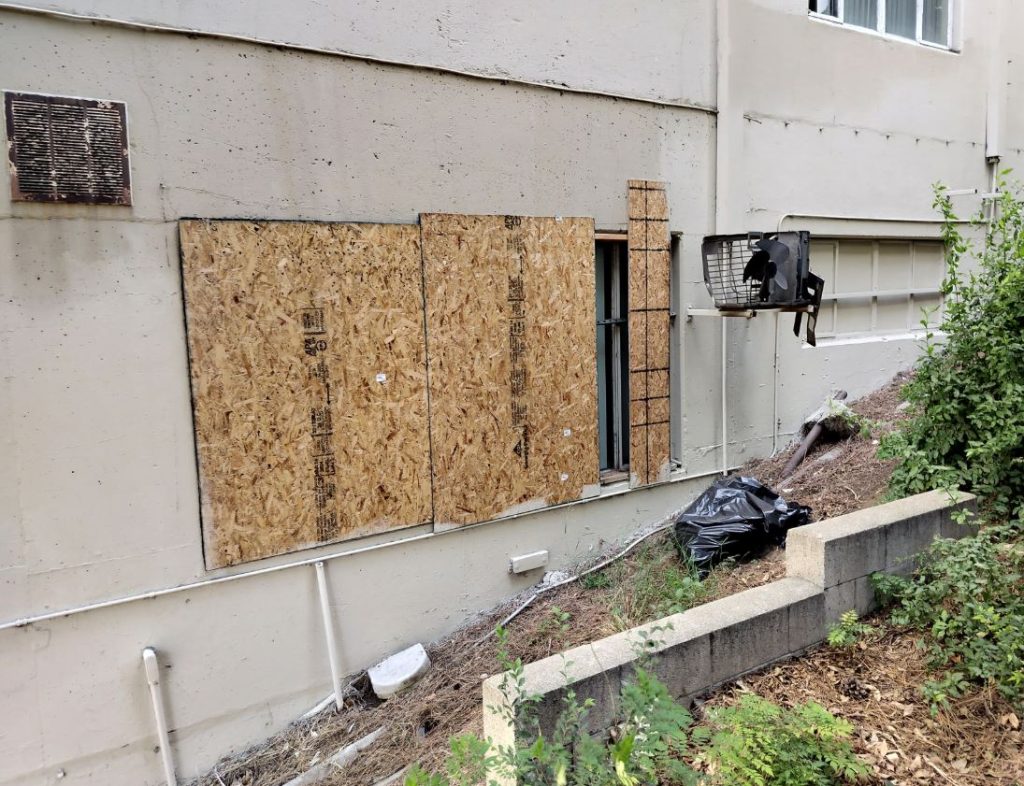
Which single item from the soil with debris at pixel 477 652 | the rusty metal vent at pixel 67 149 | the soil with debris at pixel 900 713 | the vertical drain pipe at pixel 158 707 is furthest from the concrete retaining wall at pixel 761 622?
the rusty metal vent at pixel 67 149

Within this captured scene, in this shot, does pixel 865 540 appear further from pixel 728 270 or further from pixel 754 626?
pixel 728 270

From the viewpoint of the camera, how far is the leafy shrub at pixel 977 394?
429 cm

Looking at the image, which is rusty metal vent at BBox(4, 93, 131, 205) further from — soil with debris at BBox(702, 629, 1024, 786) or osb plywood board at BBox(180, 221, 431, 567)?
Result: soil with debris at BBox(702, 629, 1024, 786)

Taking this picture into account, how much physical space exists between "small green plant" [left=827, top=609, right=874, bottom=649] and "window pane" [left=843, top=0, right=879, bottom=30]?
19.1 feet

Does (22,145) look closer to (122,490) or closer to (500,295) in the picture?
(122,490)

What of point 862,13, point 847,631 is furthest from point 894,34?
point 847,631

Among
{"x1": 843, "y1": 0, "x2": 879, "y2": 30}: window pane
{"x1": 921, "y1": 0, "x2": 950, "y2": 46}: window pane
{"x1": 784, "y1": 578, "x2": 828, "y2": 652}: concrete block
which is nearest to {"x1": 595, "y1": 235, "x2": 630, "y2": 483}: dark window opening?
{"x1": 784, "y1": 578, "x2": 828, "y2": 652}: concrete block

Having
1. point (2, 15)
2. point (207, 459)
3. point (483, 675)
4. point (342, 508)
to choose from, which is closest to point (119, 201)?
point (2, 15)

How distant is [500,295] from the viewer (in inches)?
192

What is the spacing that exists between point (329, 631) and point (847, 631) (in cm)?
291

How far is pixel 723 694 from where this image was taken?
326 centimetres

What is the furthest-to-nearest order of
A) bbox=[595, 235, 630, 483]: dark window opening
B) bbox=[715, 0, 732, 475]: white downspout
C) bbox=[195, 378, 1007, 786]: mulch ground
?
bbox=[715, 0, 732, 475]: white downspout → bbox=[595, 235, 630, 483]: dark window opening → bbox=[195, 378, 1007, 786]: mulch ground

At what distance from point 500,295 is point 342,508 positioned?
1.73 m

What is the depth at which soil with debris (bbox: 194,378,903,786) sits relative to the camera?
4055 millimetres
